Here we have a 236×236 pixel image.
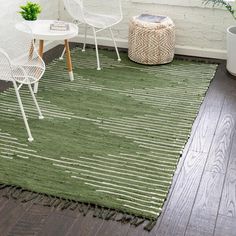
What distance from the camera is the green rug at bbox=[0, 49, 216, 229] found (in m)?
2.48

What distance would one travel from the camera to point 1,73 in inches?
111

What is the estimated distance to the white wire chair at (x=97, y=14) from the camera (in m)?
4.17

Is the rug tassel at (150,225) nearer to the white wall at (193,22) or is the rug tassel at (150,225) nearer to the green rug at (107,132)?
the green rug at (107,132)

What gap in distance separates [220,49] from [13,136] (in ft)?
A: 8.15

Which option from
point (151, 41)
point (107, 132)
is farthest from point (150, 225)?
point (151, 41)

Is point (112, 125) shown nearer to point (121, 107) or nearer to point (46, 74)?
point (121, 107)

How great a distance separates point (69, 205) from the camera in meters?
2.34

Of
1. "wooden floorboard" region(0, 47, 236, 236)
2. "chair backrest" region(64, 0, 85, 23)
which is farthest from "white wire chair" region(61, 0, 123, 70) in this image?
"wooden floorboard" region(0, 47, 236, 236)

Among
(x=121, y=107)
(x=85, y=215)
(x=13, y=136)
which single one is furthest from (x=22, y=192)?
Result: (x=121, y=107)

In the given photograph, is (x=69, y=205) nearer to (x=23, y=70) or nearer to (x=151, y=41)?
(x=23, y=70)

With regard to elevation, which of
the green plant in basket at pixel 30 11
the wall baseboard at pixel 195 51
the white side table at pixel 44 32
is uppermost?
the green plant in basket at pixel 30 11

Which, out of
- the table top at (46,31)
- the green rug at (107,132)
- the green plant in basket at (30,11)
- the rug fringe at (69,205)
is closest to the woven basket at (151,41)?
the green rug at (107,132)

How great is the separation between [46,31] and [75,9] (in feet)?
2.67

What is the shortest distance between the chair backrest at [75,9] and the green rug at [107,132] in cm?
44
